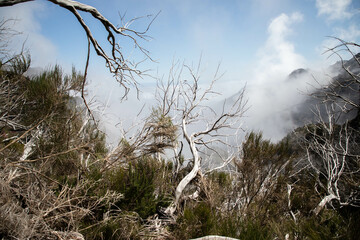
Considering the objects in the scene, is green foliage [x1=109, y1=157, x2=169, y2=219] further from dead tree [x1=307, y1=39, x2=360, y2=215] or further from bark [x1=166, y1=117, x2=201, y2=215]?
dead tree [x1=307, y1=39, x2=360, y2=215]

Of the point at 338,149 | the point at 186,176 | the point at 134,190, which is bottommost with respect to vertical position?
the point at 134,190

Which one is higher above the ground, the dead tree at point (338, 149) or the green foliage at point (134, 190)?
the dead tree at point (338, 149)

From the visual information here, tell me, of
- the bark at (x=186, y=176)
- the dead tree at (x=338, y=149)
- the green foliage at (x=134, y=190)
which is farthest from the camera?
the bark at (x=186, y=176)

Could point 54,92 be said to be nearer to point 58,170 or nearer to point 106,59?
point 58,170

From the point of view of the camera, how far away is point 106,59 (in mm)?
2320

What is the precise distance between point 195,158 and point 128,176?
2.20 metres

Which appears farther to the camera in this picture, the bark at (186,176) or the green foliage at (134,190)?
the bark at (186,176)

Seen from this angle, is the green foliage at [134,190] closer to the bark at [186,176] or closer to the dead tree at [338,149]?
the bark at [186,176]

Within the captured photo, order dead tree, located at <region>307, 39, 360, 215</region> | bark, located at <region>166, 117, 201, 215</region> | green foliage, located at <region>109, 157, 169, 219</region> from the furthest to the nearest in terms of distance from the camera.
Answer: bark, located at <region>166, 117, 201, 215</region> → green foliage, located at <region>109, 157, 169, 219</region> → dead tree, located at <region>307, 39, 360, 215</region>

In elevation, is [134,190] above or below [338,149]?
below

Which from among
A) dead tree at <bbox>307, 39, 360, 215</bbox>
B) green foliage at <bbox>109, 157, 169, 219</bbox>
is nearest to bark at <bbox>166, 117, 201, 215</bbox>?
green foliage at <bbox>109, 157, 169, 219</bbox>

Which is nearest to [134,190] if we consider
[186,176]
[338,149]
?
[186,176]

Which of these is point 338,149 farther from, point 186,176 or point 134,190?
point 134,190

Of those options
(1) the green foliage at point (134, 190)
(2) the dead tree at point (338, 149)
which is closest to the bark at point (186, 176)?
(1) the green foliage at point (134, 190)
